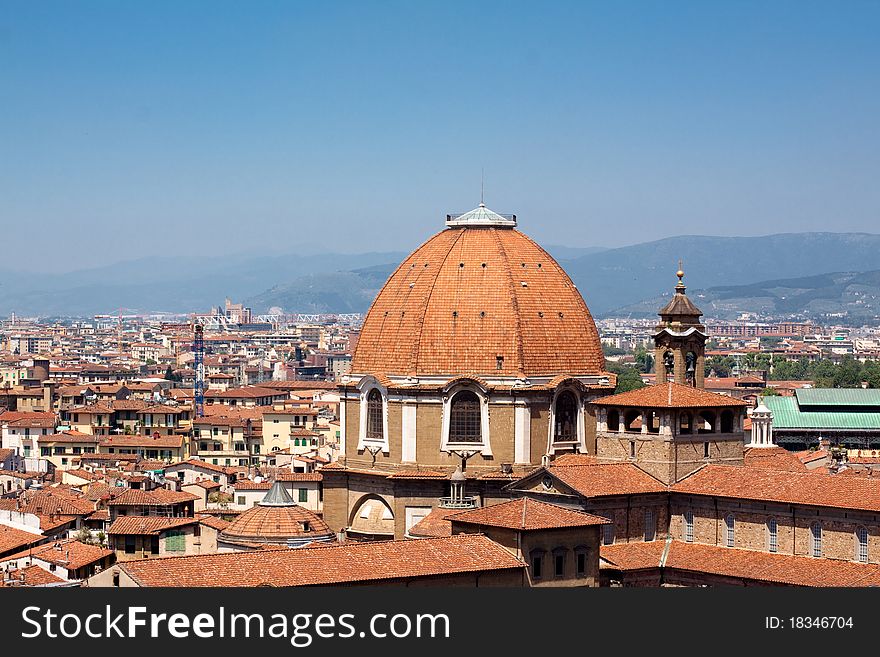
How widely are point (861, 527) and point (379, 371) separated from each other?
584 inches

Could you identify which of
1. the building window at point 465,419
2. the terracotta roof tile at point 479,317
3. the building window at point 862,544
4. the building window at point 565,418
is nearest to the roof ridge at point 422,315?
the terracotta roof tile at point 479,317

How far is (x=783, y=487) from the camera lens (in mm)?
47312

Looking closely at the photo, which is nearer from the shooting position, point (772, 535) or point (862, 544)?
point (862, 544)

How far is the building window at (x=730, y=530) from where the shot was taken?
157 ft

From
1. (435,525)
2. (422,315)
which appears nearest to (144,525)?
(422,315)

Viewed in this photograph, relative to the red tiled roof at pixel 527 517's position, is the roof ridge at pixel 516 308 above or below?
above

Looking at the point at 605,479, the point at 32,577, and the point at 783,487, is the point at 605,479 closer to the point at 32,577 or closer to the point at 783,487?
the point at 783,487

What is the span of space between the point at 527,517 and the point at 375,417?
1139 cm

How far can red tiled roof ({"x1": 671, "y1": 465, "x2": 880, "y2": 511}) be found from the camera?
45.8 meters

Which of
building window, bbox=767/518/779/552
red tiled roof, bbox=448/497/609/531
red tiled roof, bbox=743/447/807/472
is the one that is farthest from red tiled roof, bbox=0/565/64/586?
red tiled roof, bbox=743/447/807/472

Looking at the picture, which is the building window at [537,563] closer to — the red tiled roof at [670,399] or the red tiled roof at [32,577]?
the red tiled roof at [670,399]

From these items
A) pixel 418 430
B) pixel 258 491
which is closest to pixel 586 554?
pixel 418 430

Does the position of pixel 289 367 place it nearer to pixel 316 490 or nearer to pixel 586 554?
pixel 316 490

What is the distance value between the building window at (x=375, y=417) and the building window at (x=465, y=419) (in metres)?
2.04
